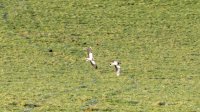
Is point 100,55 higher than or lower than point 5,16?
lower

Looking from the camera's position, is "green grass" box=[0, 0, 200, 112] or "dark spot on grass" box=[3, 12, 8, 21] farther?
"dark spot on grass" box=[3, 12, 8, 21]

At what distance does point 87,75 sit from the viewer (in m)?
35.6

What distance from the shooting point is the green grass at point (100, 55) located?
26.4 meters

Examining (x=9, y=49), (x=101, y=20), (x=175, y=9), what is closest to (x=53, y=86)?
(x=9, y=49)

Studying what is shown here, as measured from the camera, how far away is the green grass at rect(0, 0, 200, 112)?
26.4 m

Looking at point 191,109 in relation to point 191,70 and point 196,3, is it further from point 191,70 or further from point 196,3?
point 196,3

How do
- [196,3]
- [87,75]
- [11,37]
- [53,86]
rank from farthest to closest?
[196,3] < [11,37] < [87,75] < [53,86]

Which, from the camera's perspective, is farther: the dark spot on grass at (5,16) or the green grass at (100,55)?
the dark spot on grass at (5,16)

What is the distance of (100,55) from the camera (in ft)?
141

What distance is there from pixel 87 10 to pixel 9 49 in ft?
36.1

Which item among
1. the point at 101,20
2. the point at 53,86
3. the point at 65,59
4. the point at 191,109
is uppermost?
the point at 101,20

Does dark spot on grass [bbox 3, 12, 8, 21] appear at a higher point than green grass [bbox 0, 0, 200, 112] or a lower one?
Result: higher

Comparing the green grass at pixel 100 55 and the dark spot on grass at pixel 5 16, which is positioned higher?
the dark spot on grass at pixel 5 16

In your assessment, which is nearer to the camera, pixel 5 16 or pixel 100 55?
pixel 100 55
